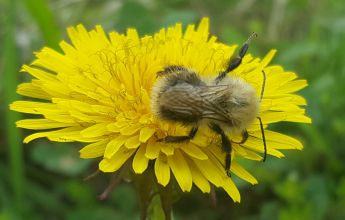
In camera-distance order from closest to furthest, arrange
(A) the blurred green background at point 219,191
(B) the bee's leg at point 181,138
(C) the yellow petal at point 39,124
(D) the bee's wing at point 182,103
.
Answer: (D) the bee's wing at point 182,103, (B) the bee's leg at point 181,138, (C) the yellow petal at point 39,124, (A) the blurred green background at point 219,191

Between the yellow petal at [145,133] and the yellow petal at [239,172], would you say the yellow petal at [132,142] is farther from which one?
the yellow petal at [239,172]

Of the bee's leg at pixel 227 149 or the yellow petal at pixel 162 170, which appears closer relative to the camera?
the yellow petal at pixel 162 170

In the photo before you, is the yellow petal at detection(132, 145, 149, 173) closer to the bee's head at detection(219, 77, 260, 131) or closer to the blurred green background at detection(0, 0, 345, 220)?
the bee's head at detection(219, 77, 260, 131)

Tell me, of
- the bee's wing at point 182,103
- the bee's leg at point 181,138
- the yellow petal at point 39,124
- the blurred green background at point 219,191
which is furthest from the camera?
the blurred green background at point 219,191

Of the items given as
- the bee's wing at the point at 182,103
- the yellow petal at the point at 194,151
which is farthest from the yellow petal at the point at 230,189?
the bee's wing at the point at 182,103

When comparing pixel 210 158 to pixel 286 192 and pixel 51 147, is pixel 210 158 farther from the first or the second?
pixel 51 147

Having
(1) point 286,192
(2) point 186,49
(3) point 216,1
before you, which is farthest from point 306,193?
(3) point 216,1
